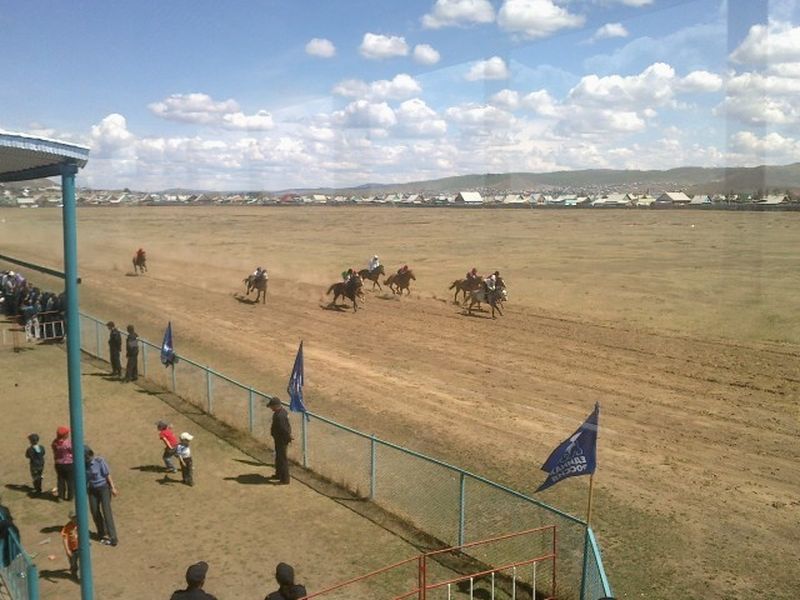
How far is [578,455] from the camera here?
8164 mm

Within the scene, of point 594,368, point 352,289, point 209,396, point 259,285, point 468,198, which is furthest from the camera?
point 468,198

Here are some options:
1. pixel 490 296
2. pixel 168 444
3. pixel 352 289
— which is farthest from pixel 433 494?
pixel 352 289

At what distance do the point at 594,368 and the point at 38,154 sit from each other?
16.4 metres

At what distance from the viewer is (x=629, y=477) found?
12.4 m

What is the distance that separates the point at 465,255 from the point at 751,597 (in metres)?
44.2

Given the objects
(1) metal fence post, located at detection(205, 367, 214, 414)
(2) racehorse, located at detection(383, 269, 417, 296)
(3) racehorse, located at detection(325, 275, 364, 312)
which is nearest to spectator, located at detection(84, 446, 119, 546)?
(1) metal fence post, located at detection(205, 367, 214, 414)

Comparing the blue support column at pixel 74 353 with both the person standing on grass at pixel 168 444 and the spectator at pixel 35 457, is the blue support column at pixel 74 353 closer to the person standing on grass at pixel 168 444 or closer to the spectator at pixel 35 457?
the spectator at pixel 35 457

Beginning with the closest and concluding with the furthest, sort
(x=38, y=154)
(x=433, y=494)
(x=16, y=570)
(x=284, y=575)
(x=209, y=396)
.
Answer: (x=284, y=575) → (x=38, y=154) → (x=16, y=570) → (x=433, y=494) → (x=209, y=396)

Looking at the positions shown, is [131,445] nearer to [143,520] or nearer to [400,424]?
[143,520]

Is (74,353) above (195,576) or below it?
above

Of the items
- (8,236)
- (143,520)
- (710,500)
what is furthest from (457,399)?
(8,236)

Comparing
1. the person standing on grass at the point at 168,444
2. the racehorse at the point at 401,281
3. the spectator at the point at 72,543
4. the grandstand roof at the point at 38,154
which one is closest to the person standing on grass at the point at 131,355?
the person standing on grass at the point at 168,444

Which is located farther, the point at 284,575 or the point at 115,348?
the point at 115,348

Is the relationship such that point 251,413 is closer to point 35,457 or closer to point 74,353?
point 35,457
